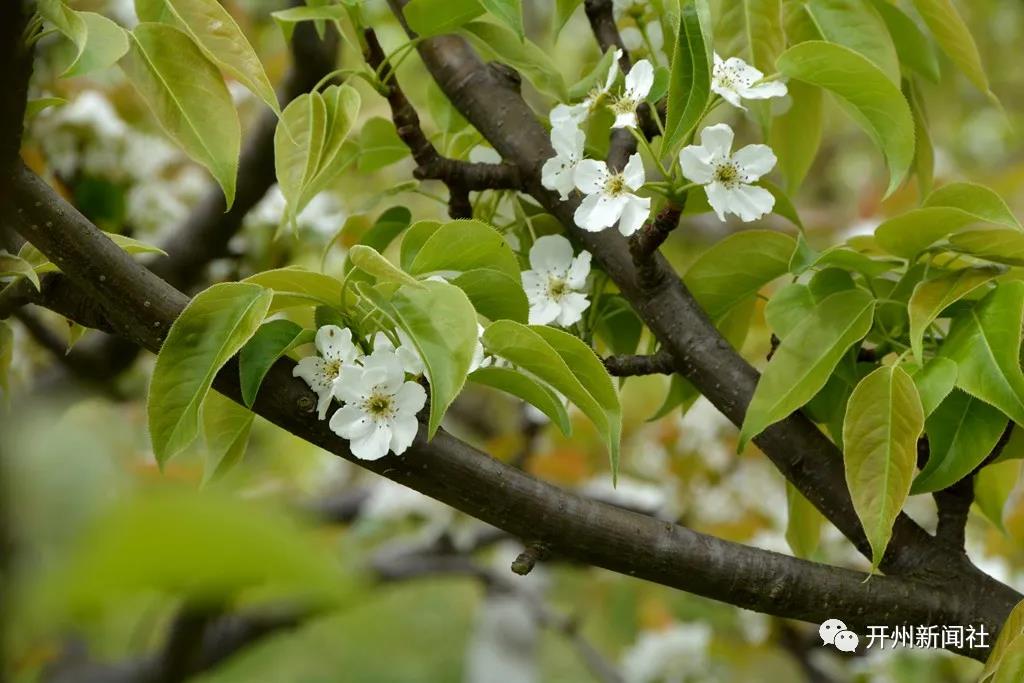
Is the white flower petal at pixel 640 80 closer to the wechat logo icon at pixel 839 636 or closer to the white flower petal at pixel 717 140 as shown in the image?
the white flower petal at pixel 717 140

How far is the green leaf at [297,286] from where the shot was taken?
0.47 metres

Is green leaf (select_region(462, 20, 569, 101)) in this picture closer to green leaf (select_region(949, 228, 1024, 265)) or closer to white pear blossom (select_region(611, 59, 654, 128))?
white pear blossom (select_region(611, 59, 654, 128))

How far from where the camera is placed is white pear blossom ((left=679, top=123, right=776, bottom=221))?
1.71 feet

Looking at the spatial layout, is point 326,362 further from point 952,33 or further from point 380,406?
point 952,33

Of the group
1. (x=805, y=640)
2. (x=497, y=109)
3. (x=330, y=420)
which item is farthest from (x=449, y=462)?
(x=805, y=640)

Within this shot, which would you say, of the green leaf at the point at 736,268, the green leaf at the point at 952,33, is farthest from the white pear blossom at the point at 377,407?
the green leaf at the point at 952,33

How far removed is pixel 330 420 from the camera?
1.61 ft

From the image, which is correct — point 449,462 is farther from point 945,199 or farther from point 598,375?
point 945,199

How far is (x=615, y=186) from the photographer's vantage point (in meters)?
0.54

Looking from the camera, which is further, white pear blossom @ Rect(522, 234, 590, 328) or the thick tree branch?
white pear blossom @ Rect(522, 234, 590, 328)

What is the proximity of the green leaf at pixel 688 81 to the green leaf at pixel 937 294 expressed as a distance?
0.49ft

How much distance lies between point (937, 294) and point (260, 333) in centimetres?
34

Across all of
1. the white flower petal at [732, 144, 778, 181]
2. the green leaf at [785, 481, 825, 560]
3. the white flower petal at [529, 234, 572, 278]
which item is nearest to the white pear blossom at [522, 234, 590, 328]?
the white flower petal at [529, 234, 572, 278]

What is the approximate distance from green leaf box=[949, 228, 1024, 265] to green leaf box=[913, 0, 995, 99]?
15cm
